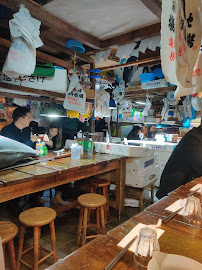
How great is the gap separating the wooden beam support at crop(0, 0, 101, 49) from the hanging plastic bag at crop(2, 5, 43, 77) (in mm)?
160

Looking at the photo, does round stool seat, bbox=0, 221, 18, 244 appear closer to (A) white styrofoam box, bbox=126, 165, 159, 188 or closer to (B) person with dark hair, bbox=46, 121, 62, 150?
(A) white styrofoam box, bbox=126, 165, 159, 188

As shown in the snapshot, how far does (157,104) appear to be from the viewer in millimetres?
11641

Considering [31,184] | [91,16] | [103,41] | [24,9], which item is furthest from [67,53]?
[31,184]

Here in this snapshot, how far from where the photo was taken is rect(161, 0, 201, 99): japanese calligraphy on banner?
51.1 inches

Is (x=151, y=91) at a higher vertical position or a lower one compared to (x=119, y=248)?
higher

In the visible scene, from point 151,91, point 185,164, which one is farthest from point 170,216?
point 151,91

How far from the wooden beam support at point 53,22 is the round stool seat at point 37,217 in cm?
303

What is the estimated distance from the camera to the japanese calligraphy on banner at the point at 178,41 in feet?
4.26

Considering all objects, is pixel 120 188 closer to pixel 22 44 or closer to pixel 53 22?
pixel 22 44

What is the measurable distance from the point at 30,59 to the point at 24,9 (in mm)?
697

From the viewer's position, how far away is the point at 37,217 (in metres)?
2.46

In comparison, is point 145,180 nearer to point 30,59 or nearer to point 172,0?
point 30,59

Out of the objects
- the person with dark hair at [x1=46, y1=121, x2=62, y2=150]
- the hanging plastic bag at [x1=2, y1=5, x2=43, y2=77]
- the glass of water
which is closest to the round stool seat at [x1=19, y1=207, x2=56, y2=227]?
the glass of water

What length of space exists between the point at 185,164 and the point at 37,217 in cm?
232
